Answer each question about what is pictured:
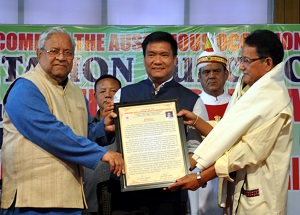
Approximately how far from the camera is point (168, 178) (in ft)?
10.2

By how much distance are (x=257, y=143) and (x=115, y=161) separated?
75cm

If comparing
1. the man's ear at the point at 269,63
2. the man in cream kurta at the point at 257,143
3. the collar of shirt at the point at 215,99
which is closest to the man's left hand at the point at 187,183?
the man in cream kurta at the point at 257,143

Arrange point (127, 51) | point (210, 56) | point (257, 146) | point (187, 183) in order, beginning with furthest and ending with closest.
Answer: point (127, 51) → point (210, 56) → point (187, 183) → point (257, 146)

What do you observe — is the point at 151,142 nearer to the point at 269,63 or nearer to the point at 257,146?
the point at 257,146

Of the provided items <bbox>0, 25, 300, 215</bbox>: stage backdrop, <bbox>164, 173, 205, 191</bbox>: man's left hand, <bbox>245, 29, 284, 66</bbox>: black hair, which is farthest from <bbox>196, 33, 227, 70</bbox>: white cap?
<bbox>164, 173, 205, 191</bbox>: man's left hand

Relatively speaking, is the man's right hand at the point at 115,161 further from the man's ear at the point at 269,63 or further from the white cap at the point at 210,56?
the white cap at the point at 210,56

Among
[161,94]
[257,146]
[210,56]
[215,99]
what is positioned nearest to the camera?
[257,146]

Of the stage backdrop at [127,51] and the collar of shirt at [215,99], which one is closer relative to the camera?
the collar of shirt at [215,99]

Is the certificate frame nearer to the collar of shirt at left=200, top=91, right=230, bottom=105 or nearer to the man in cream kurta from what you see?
the man in cream kurta

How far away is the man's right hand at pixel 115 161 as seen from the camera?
2998 millimetres

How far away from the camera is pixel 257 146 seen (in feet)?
9.61

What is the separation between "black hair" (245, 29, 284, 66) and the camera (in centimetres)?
306

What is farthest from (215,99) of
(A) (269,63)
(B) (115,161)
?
(B) (115,161)

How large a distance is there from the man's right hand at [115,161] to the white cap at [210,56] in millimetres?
2110
